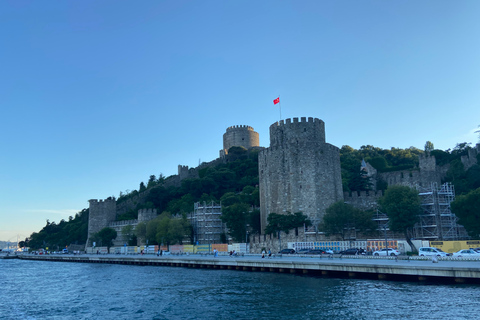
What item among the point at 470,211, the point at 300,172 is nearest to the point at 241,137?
the point at 300,172

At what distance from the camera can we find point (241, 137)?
95812mm

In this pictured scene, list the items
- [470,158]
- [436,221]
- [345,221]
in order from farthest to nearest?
[470,158] < [345,221] < [436,221]

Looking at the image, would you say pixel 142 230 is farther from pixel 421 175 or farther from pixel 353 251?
pixel 421 175

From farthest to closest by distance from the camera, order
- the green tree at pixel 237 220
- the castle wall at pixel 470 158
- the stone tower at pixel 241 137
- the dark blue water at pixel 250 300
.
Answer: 1. the stone tower at pixel 241 137
2. the castle wall at pixel 470 158
3. the green tree at pixel 237 220
4. the dark blue water at pixel 250 300

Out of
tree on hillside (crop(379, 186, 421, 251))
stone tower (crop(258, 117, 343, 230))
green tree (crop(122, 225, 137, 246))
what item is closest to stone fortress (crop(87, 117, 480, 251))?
stone tower (crop(258, 117, 343, 230))

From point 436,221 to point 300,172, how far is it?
45.2 feet

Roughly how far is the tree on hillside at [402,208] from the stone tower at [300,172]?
834 cm

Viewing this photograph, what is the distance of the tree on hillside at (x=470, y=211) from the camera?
32.6 meters

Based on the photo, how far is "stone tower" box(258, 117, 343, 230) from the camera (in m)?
43.3

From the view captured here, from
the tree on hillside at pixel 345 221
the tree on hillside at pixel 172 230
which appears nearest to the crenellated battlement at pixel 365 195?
the tree on hillside at pixel 345 221

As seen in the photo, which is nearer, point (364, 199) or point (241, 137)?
point (364, 199)

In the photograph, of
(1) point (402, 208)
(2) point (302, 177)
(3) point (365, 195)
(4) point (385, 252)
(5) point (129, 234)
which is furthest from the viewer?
(5) point (129, 234)

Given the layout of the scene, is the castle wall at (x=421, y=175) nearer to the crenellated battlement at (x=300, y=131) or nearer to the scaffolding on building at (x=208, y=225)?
the crenellated battlement at (x=300, y=131)

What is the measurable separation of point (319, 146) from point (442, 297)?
28.4 m
